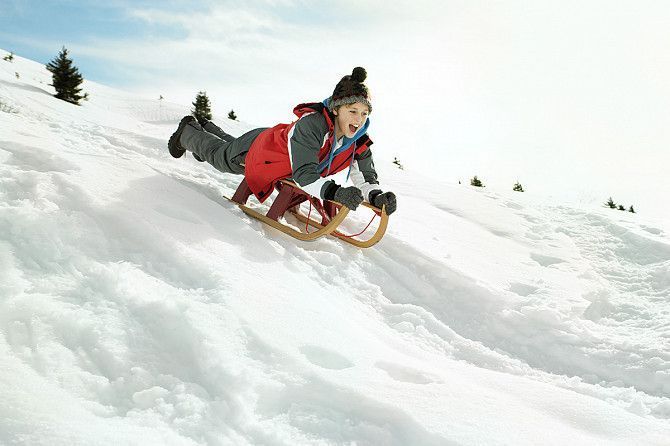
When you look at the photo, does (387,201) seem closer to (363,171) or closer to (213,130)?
(363,171)

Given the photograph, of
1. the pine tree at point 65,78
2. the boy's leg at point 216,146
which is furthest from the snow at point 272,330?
the pine tree at point 65,78

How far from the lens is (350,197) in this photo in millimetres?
3408

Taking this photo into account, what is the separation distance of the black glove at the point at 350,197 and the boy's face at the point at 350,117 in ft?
1.93

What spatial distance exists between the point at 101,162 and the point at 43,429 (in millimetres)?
2601

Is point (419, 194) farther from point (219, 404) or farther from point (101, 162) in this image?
point (219, 404)

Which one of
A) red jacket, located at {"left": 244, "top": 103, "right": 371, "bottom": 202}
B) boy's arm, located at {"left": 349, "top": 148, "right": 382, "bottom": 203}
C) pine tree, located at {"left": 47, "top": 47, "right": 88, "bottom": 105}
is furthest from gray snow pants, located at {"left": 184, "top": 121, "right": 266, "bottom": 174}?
pine tree, located at {"left": 47, "top": 47, "right": 88, "bottom": 105}

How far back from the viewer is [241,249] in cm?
299

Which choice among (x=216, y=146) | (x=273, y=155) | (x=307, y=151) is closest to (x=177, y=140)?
(x=216, y=146)

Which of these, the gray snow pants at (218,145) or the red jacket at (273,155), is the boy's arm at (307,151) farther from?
the gray snow pants at (218,145)

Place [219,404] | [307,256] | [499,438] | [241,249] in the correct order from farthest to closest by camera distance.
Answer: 1. [307,256]
2. [241,249]
3. [499,438]
4. [219,404]

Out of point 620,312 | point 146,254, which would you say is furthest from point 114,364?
point 620,312

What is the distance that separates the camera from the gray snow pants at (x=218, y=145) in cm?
432

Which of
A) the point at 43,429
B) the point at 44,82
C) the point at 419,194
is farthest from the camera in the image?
the point at 44,82

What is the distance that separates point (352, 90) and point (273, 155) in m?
0.77
